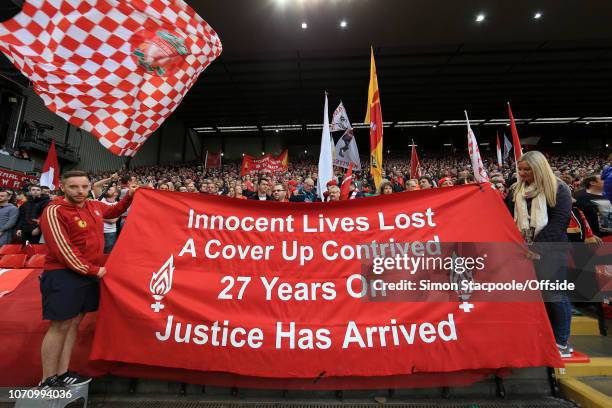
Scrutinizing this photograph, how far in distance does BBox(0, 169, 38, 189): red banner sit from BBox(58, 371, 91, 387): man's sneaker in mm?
15986

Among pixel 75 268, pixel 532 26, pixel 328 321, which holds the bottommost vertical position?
pixel 328 321

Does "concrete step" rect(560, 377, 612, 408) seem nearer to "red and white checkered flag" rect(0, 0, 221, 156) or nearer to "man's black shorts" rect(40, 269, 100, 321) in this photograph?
"man's black shorts" rect(40, 269, 100, 321)

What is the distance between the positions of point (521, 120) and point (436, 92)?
413 inches

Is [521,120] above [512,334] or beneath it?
above

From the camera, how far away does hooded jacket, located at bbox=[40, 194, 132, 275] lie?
7.70ft

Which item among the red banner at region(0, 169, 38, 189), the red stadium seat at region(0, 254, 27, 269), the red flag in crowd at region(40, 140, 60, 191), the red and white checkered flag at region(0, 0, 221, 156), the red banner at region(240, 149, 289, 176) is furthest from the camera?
the red banner at region(240, 149, 289, 176)

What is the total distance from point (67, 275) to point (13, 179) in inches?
664

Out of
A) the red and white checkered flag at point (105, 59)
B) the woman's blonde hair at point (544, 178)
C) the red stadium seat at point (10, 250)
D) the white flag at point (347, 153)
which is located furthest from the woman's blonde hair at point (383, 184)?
the red stadium seat at point (10, 250)

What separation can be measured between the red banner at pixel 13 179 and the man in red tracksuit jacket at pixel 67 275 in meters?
15.7

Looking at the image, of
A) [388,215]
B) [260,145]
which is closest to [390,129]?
[260,145]

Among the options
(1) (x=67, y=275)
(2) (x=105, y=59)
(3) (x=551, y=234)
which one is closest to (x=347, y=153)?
(3) (x=551, y=234)

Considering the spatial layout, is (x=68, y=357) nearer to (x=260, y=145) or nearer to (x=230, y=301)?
(x=230, y=301)

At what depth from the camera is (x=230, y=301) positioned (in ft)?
8.45

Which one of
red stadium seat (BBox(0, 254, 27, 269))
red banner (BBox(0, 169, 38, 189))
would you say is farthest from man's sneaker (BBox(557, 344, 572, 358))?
red banner (BBox(0, 169, 38, 189))
